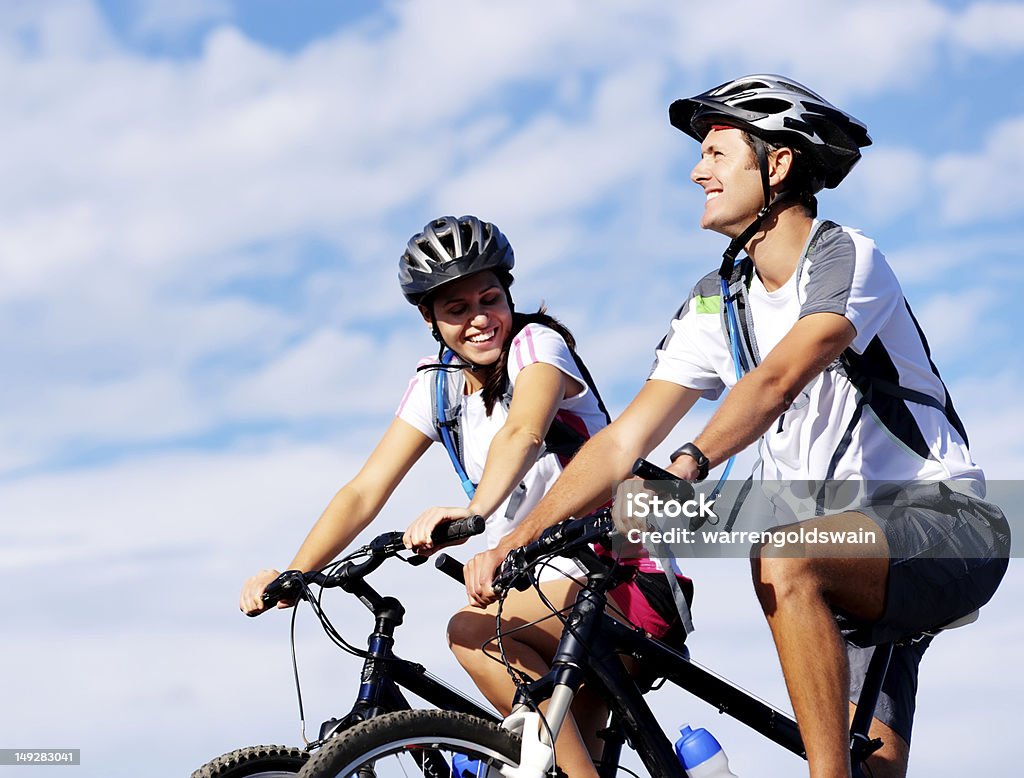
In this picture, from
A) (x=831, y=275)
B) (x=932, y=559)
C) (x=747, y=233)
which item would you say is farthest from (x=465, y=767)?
(x=747, y=233)

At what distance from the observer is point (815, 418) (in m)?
4.75

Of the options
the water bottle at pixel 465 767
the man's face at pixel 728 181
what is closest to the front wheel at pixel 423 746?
the water bottle at pixel 465 767

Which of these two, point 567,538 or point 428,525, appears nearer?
point 567,538

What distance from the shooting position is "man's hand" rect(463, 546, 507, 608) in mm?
4230

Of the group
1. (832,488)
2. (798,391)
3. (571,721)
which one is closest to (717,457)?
(798,391)

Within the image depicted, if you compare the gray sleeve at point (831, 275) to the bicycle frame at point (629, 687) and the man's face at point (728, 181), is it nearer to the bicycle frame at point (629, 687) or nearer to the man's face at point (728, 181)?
the man's face at point (728, 181)

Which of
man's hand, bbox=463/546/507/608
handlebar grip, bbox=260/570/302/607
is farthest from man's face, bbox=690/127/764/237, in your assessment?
handlebar grip, bbox=260/570/302/607

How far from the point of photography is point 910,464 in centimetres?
461

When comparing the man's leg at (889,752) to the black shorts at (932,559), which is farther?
the man's leg at (889,752)

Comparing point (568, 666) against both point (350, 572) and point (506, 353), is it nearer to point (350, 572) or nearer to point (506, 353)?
point (350, 572)

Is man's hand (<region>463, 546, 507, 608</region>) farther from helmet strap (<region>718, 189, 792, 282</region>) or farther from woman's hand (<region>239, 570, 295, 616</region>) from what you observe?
helmet strap (<region>718, 189, 792, 282</region>)

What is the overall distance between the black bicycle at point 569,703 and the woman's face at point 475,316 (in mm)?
1342

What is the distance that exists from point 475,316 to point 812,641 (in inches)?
88.1

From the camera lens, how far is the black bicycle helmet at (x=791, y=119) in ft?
16.6
